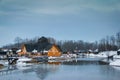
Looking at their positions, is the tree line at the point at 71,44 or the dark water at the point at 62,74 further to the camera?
the tree line at the point at 71,44

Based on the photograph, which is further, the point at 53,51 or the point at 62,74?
the point at 53,51

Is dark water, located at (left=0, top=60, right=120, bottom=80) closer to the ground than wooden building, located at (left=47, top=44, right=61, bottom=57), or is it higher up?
closer to the ground

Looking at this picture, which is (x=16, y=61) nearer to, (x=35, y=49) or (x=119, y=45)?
(x=35, y=49)

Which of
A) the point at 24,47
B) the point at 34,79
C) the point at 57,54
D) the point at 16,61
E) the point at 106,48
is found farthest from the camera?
the point at 106,48

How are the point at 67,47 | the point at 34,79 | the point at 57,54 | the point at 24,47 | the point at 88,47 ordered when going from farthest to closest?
1. the point at 88,47
2. the point at 67,47
3. the point at 24,47
4. the point at 57,54
5. the point at 34,79

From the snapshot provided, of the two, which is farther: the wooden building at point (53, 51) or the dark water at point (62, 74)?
the wooden building at point (53, 51)

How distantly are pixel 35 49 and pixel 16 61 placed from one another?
42.2 m

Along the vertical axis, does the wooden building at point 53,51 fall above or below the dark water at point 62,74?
above

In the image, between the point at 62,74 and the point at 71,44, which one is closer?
the point at 62,74

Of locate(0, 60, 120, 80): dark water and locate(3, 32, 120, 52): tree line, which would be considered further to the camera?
locate(3, 32, 120, 52): tree line

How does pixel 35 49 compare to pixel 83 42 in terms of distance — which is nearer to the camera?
pixel 35 49

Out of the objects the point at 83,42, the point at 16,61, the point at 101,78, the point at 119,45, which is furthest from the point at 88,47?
the point at 101,78

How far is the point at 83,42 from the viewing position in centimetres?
16662

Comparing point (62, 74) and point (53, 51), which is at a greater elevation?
point (53, 51)
